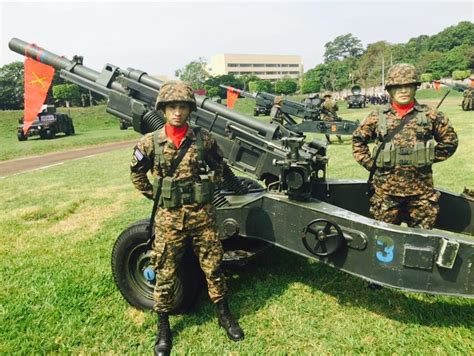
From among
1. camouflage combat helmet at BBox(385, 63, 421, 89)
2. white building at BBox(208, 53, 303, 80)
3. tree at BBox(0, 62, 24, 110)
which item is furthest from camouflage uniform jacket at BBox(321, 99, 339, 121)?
white building at BBox(208, 53, 303, 80)

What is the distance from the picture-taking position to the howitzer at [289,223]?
2654 millimetres

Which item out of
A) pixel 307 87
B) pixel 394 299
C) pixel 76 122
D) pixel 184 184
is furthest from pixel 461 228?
pixel 307 87

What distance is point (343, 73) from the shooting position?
72.1m

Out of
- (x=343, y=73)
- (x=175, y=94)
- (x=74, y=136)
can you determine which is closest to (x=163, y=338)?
(x=175, y=94)

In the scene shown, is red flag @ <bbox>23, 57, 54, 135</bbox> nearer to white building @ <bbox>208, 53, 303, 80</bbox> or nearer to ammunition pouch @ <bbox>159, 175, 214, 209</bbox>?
ammunition pouch @ <bbox>159, 175, 214, 209</bbox>

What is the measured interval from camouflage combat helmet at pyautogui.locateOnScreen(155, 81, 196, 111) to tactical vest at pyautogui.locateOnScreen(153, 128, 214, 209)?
26 cm

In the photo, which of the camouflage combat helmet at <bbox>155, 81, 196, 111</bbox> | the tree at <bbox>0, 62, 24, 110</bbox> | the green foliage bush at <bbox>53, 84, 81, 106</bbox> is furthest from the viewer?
the tree at <bbox>0, 62, 24, 110</bbox>

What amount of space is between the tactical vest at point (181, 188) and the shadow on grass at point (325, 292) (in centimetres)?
102

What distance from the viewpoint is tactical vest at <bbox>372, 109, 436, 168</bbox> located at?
3248 millimetres

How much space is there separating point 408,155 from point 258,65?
115659 millimetres

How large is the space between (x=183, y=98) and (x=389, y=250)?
1711mm

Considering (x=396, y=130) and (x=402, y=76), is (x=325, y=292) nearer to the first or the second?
(x=396, y=130)

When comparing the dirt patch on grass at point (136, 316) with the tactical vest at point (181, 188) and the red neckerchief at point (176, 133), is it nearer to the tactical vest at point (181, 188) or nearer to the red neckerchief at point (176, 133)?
the tactical vest at point (181, 188)

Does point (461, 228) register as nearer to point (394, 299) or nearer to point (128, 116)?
point (394, 299)
